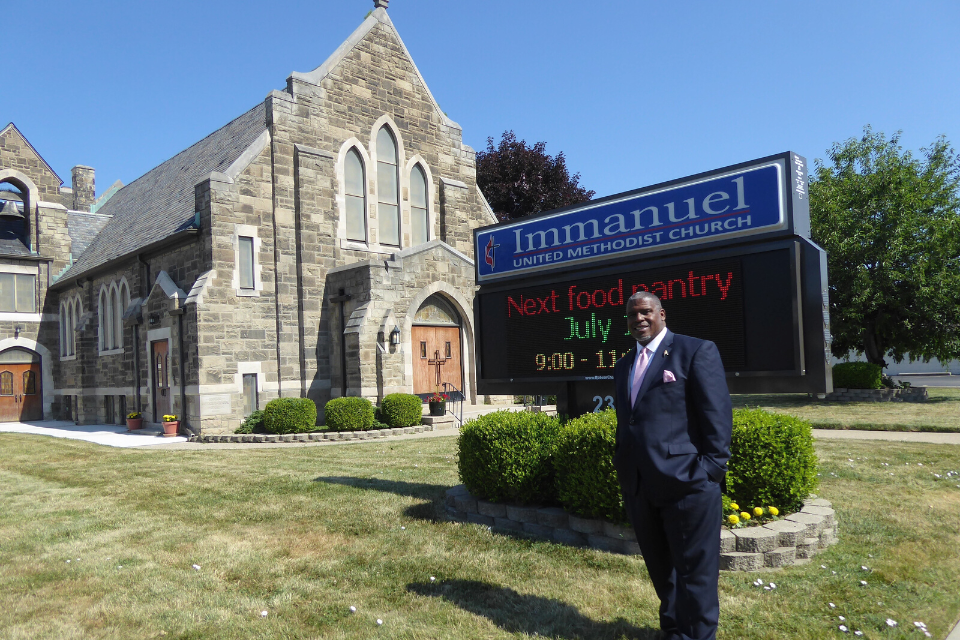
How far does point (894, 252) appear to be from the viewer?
67.2 ft

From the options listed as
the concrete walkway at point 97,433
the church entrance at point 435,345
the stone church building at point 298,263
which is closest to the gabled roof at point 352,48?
the stone church building at point 298,263

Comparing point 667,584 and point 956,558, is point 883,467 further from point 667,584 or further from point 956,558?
point 667,584

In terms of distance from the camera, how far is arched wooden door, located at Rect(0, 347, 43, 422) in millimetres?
25438

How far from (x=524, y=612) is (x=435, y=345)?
14.7 metres

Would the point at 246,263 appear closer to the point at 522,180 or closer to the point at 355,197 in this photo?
the point at 355,197

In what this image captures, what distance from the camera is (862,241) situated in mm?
21422

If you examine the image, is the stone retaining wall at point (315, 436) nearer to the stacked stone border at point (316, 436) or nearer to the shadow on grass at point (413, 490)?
the stacked stone border at point (316, 436)

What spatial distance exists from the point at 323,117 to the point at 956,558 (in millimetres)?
18000

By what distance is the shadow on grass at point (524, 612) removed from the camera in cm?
415

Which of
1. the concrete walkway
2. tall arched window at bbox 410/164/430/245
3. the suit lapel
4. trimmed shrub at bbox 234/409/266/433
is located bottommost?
the concrete walkway

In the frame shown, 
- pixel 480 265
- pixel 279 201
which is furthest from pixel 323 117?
pixel 480 265

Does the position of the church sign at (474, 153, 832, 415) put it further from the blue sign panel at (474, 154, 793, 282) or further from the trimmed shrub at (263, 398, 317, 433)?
the trimmed shrub at (263, 398, 317, 433)

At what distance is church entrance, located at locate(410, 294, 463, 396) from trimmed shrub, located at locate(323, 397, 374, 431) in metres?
2.80

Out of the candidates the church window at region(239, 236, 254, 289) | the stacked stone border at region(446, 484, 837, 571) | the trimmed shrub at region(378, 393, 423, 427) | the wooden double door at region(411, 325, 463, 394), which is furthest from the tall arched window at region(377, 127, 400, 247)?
the stacked stone border at region(446, 484, 837, 571)
